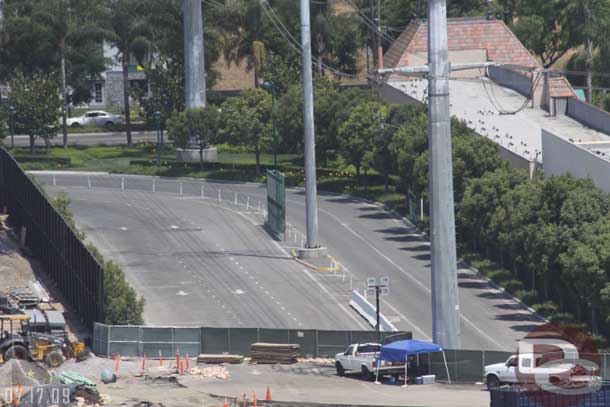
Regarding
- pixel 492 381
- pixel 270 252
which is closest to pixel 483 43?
pixel 270 252

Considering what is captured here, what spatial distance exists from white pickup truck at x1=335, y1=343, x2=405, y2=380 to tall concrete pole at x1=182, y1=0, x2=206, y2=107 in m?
69.6

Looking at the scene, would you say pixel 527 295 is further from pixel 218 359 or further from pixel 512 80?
pixel 512 80

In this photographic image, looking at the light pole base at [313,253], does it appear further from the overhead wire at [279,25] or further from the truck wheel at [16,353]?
the overhead wire at [279,25]

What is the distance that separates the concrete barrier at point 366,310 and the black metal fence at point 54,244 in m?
13.7

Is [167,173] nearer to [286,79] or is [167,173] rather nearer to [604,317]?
[286,79]

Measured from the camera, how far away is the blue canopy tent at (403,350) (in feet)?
161

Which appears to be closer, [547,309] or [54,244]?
[547,309]

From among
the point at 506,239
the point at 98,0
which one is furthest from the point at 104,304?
the point at 98,0

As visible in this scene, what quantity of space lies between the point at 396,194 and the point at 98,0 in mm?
52266

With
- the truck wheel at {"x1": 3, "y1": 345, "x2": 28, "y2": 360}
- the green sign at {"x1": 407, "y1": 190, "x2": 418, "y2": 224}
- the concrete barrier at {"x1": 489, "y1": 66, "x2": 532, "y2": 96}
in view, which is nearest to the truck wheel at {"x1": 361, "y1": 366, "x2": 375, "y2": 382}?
the truck wheel at {"x1": 3, "y1": 345, "x2": 28, "y2": 360}

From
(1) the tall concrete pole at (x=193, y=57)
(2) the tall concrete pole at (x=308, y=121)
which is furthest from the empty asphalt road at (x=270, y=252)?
(1) the tall concrete pole at (x=193, y=57)

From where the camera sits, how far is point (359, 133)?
335ft

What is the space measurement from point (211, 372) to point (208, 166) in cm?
6252

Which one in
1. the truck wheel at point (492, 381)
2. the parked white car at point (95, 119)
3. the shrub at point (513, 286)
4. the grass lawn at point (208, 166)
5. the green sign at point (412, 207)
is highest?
the parked white car at point (95, 119)
